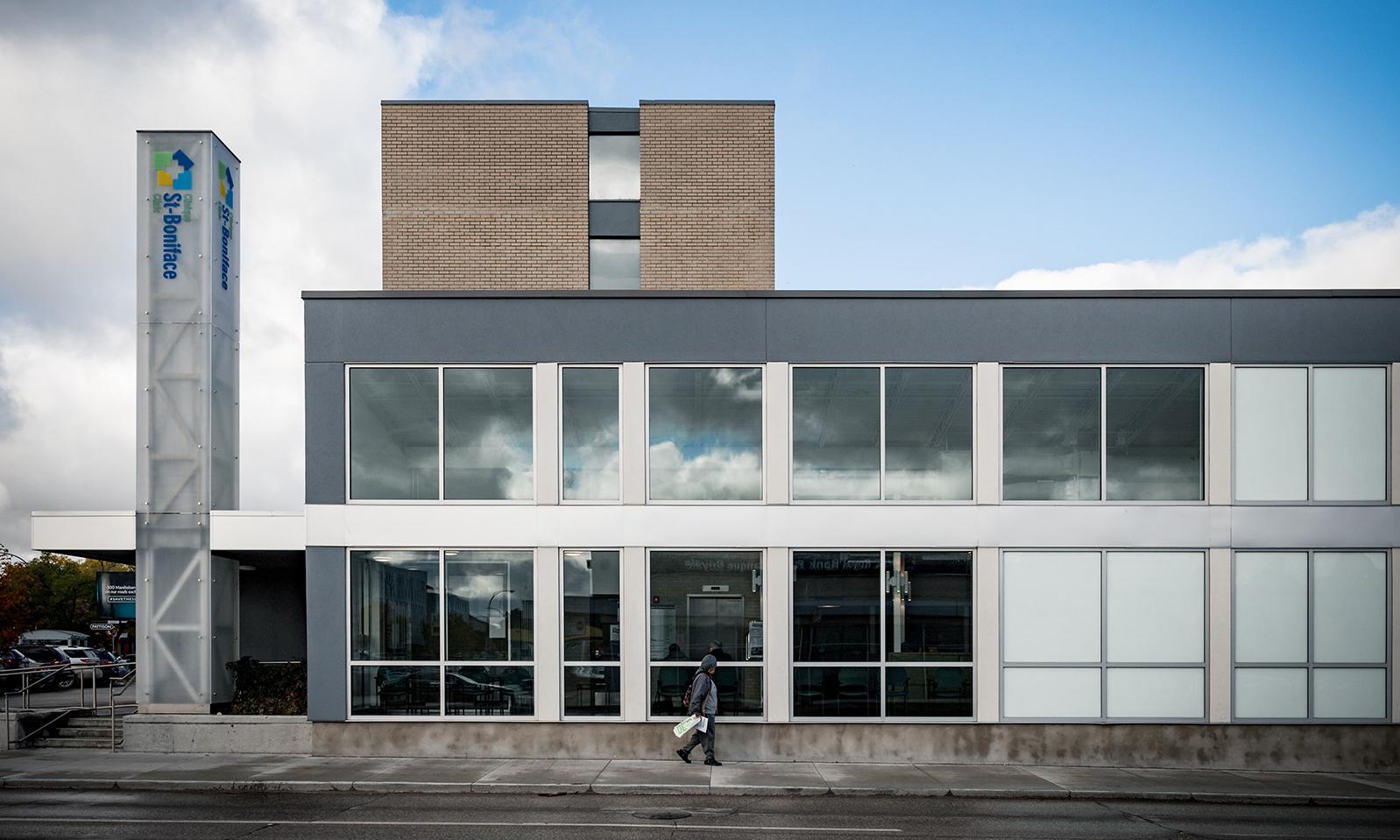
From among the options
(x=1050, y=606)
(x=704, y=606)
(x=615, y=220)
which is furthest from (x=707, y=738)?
(x=615, y=220)

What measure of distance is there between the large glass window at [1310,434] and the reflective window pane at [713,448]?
7817 mm

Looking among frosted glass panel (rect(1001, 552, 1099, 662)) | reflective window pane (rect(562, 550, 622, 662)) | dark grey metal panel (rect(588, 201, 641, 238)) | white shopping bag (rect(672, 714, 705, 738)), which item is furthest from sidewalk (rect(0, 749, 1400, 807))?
dark grey metal panel (rect(588, 201, 641, 238))

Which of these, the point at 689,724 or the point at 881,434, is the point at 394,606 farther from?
the point at 881,434

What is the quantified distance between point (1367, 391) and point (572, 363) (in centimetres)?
1292

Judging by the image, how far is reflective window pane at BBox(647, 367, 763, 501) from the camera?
1708cm

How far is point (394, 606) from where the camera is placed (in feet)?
55.8

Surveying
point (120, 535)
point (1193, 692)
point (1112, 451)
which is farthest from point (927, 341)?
point (120, 535)

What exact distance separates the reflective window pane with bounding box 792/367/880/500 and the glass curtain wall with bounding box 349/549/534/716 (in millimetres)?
4829

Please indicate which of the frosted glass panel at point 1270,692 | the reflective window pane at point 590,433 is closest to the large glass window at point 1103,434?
the frosted glass panel at point 1270,692

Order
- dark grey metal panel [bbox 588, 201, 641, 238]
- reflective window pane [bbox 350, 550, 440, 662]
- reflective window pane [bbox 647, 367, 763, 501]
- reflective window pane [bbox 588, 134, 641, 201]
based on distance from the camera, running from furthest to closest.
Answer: reflective window pane [bbox 588, 134, 641, 201], dark grey metal panel [bbox 588, 201, 641, 238], reflective window pane [bbox 647, 367, 763, 501], reflective window pane [bbox 350, 550, 440, 662]

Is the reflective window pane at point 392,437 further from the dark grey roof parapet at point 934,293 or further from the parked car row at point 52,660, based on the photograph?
the parked car row at point 52,660

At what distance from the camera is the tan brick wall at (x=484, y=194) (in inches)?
1057

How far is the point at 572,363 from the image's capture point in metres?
17.2

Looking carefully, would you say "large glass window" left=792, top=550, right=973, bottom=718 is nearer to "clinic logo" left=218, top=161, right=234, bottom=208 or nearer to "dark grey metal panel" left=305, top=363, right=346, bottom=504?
"dark grey metal panel" left=305, top=363, right=346, bottom=504
